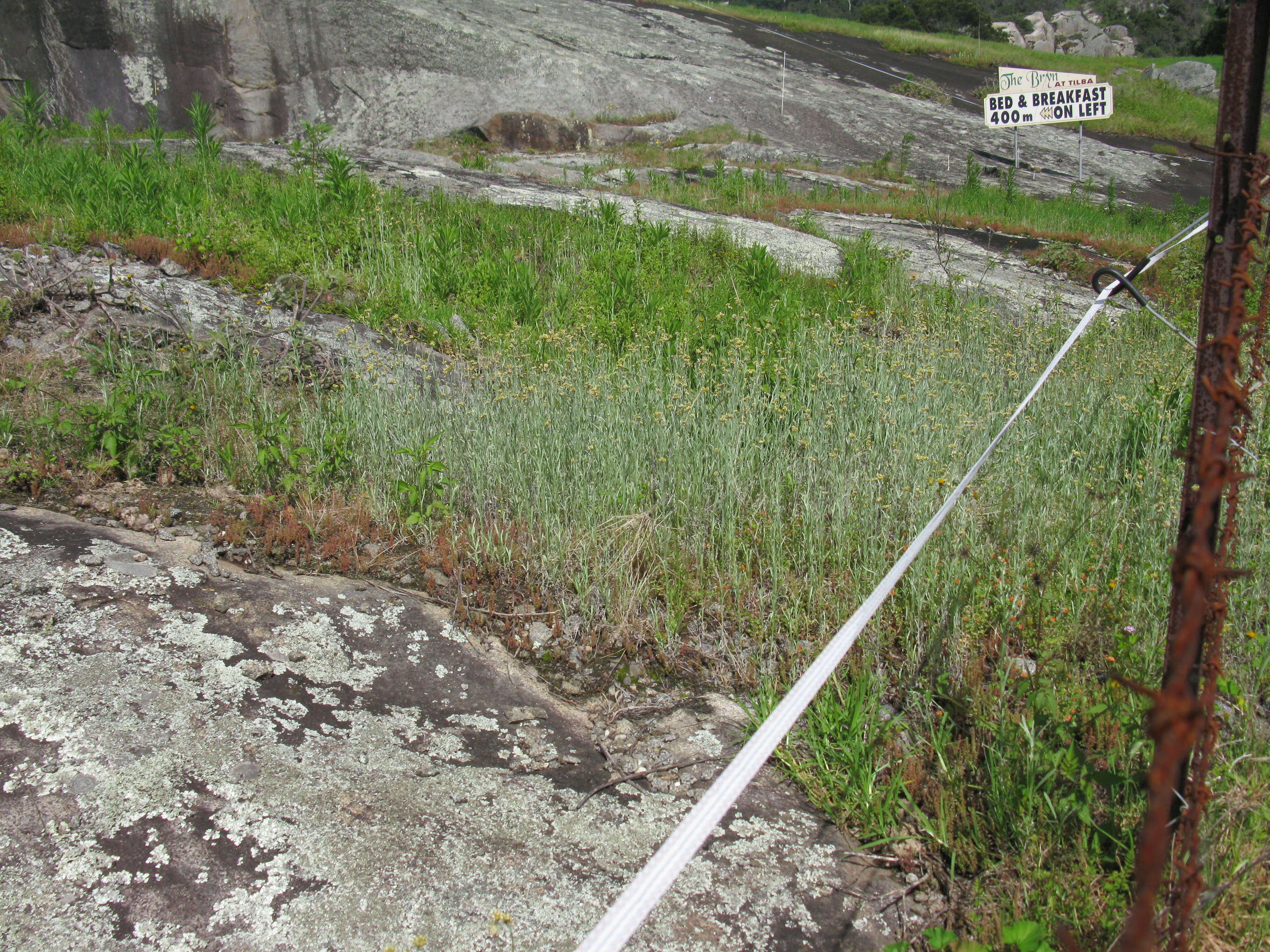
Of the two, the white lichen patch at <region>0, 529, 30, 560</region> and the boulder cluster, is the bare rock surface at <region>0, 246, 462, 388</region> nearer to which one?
the white lichen patch at <region>0, 529, 30, 560</region>

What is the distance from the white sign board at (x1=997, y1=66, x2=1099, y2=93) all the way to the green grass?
5.58m

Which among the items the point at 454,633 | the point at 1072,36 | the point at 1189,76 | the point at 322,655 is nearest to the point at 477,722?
the point at 454,633

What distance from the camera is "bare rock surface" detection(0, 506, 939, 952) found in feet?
5.98

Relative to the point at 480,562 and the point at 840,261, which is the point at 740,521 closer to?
the point at 480,562

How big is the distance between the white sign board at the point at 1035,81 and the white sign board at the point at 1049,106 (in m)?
0.05

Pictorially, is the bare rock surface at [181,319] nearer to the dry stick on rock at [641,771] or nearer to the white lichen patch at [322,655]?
the white lichen patch at [322,655]

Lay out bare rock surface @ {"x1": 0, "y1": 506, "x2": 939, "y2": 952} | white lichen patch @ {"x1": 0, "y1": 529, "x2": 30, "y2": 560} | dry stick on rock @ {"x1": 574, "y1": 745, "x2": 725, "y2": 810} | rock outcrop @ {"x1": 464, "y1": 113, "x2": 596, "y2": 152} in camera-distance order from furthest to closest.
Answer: rock outcrop @ {"x1": 464, "y1": 113, "x2": 596, "y2": 152}, white lichen patch @ {"x1": 0, "y1": 529, "x2": 30, "y2": 560}, dry stick on rock @ {"x1": 574, "y1": 745, "x2": 725, "y2": 810}, bare rock surface @ {"x1": 0, "y1": 506, "x2": 939, "y2": 952}

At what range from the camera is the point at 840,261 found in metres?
8.24

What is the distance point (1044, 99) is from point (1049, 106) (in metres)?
0.11

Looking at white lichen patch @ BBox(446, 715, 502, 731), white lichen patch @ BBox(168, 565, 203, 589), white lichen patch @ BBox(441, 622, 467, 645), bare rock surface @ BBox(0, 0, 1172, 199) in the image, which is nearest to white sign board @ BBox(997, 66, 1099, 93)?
bare rock surface @ BBox(0, 0, 1172, 199)

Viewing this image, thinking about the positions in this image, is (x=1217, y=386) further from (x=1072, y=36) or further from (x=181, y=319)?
(x=1072, y=36)

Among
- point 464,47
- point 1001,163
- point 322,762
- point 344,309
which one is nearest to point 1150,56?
point 1001,163

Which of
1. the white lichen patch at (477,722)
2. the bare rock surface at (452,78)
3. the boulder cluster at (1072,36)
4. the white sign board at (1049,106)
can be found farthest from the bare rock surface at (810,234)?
the boulder cluster at (1072,36)

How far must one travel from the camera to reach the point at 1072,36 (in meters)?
53.2
